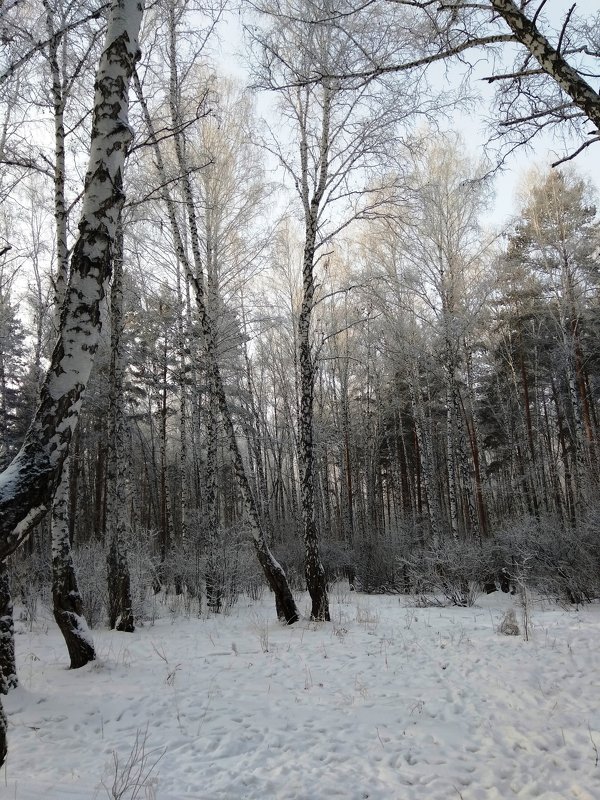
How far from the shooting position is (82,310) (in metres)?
2.38

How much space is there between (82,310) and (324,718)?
332 cm

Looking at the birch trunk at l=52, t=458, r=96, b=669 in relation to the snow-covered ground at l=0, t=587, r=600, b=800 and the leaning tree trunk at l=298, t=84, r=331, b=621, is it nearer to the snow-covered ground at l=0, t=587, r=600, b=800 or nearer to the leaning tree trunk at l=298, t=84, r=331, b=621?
the snow-covered ground at l=0, t=587, r=600, b=800

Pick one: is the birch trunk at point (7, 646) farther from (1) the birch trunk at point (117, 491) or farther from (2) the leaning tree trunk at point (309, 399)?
(2) the leaning tree trunk at point (309, 399)

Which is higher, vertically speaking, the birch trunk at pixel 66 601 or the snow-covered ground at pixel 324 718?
the birch trunk at pixel 66 601

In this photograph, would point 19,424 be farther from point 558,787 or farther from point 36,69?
point 558,787

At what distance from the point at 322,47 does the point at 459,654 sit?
7394 mm

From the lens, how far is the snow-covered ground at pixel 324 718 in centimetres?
263

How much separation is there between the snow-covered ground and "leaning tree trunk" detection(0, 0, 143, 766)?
113 centimetres

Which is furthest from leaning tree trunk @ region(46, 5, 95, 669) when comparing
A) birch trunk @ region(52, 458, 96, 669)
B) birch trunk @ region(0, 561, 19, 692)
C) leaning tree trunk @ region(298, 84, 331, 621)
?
leaning tree trunk @ region(298, 84, 331, 621)

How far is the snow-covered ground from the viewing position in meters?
2.63

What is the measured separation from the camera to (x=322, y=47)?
5.97 meters

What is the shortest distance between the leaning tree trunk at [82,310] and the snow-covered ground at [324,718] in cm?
113

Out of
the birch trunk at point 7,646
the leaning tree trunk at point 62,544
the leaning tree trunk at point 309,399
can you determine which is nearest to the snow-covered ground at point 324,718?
the birch trunk at point 7,646

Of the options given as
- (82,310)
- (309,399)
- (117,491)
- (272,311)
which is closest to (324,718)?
(82,310)
